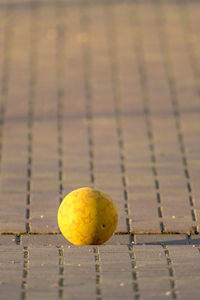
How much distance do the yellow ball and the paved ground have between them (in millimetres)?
95

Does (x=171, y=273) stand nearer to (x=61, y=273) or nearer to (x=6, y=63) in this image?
(x=61, y=273)

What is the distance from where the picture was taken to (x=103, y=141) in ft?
23.7

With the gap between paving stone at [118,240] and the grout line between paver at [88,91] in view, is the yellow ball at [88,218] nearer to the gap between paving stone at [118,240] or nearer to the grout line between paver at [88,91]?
the gap between paving stone at [118,240]

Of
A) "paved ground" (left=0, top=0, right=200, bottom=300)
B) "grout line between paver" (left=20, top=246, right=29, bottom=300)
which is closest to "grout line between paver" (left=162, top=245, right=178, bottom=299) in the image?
"paved ground" (left=0, top=0, right=200, bottom=300)

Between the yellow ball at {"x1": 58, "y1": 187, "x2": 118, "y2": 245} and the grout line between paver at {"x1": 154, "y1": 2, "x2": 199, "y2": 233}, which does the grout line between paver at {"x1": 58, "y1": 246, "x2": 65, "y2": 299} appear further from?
the grout line between paver at {"x1": 154, "y1": 2, "x2": 199, "y2": 233}

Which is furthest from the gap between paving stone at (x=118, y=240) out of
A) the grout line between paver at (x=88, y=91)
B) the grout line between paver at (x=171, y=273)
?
the grout line between paver at (x=88, y=91)

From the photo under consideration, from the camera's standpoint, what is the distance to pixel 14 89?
8.45 m

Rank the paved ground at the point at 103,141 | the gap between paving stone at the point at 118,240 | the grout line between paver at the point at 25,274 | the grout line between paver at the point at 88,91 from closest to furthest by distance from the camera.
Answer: the grout line between paver at the point at 25,274
the paved ground at the point at 103,141
the gap between paving stone at the point at 118,240
the grout line between paver at the point at 88,91

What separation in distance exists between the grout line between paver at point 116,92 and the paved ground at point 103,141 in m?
0.02

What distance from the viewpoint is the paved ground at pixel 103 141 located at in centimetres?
470

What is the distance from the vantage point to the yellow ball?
5.12 metres

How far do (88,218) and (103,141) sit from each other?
7.07ft

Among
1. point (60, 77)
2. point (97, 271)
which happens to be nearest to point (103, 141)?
point (60, 77)

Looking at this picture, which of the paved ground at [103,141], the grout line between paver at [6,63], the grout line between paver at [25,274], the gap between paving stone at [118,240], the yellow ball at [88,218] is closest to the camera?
the grout line between paver at [25,274]
